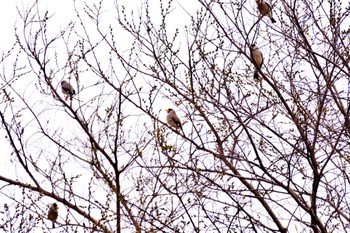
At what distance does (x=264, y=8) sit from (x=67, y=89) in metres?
2.16

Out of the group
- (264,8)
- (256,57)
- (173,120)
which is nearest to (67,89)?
(173,120)

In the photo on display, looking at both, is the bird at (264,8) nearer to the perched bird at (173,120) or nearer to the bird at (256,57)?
the bird at (256,57)

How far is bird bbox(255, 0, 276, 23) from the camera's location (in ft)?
17.3

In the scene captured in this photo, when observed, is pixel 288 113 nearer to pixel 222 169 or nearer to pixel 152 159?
pixel 222 169

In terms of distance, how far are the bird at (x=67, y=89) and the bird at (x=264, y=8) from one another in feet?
6.70

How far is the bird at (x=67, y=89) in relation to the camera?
6074 mm

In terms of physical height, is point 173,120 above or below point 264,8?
below

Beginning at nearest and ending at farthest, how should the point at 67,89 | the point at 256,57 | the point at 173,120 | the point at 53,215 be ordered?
the point at 256,57 < the point at 53,215 < the point at 67,89 < the point at 173,120

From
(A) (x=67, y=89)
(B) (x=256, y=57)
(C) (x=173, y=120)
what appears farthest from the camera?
(C) (x=173, y=120)

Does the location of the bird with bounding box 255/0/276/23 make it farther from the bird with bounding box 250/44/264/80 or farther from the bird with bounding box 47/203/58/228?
the bird with bounding box 47/203/58/228

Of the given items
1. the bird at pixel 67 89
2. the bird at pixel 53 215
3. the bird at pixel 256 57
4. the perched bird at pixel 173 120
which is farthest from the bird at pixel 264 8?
the bird at pixel 53 215

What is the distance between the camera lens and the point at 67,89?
20.3ft

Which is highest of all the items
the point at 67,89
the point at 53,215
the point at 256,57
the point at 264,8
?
the point at 264,8

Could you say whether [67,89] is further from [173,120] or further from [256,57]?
[256,57]
